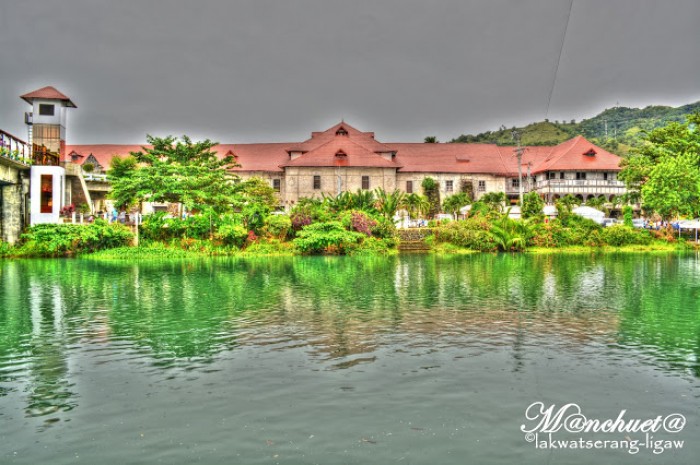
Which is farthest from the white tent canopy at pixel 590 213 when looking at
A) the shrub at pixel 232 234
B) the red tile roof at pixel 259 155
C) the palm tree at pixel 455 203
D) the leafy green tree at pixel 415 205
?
the red tile roof at pixel 259 155

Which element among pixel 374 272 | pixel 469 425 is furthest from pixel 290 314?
pixel 374 272

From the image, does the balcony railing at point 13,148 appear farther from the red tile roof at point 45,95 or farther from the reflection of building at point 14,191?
the red tile roof at point 45,95

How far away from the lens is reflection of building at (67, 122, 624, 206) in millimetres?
57438

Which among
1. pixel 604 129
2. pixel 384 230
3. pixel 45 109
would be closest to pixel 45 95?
pixel 45 109

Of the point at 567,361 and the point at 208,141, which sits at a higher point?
the point at 208,141

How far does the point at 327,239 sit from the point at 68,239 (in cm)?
1442

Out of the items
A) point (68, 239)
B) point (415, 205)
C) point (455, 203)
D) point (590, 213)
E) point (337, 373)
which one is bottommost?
point (337, 373)

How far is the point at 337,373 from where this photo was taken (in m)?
8.98

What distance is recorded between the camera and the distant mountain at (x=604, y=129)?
297 ft

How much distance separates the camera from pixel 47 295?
1748cm

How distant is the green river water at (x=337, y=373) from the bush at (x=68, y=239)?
662 inches

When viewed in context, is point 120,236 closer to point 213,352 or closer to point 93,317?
point 93,317

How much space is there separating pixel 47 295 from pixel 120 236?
1912 cm

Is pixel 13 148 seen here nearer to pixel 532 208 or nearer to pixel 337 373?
pixel 337 373
